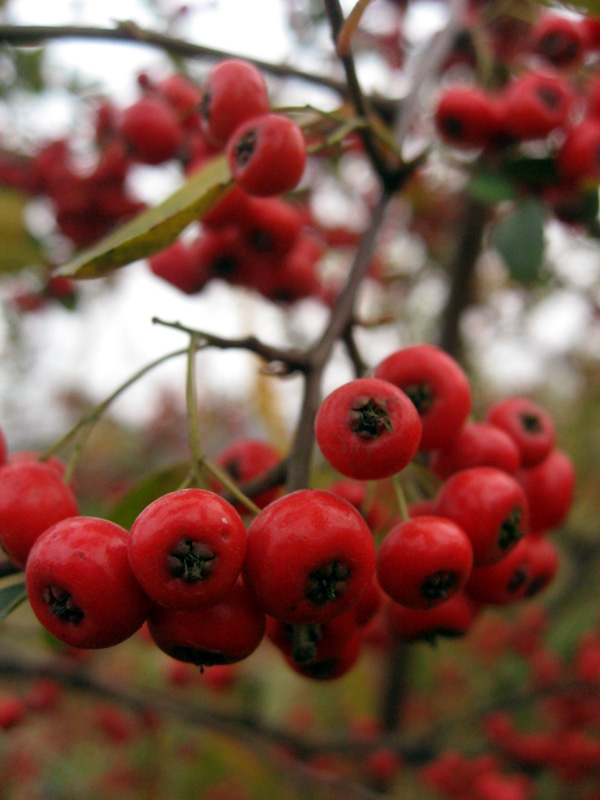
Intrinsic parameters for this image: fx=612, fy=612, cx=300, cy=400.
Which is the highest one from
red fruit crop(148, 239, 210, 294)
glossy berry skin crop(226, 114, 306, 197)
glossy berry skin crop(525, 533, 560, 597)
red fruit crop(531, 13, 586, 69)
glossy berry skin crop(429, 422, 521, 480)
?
red fruit crop(531, 13, 586, 69)

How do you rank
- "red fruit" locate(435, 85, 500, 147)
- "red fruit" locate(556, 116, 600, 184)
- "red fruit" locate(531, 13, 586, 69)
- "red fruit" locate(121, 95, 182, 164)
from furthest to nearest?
"red fruit" locate(531, 13, 586, 69) < "red fruit" locate(121, 95, 182, 164) < "red fruit" locate(435, 85, 500, 147) < "red fruit" locate(556, 116, 600, 184)

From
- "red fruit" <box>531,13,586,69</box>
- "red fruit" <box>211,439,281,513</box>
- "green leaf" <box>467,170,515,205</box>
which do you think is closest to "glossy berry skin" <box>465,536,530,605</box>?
"red fruit" <box>211,439,281,513</box>

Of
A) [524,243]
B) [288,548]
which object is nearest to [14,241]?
[524,243]

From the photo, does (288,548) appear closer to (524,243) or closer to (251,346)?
(251,346)

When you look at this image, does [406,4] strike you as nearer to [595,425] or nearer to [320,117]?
[320,117]

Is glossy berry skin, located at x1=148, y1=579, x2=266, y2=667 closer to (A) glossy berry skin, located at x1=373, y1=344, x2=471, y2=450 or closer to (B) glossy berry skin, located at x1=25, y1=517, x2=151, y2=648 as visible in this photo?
(B) glossy berry skin, located at x1=25, y1=517, x2=151, y2=648

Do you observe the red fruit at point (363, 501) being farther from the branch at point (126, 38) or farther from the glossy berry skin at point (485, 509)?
the branch at point (126, 38)

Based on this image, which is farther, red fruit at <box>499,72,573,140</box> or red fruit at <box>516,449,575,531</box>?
red fruit at <box>499,72,573,140</box>

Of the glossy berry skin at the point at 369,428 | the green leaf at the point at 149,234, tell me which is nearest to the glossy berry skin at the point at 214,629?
the glossy berry skin at the point at 369,428
